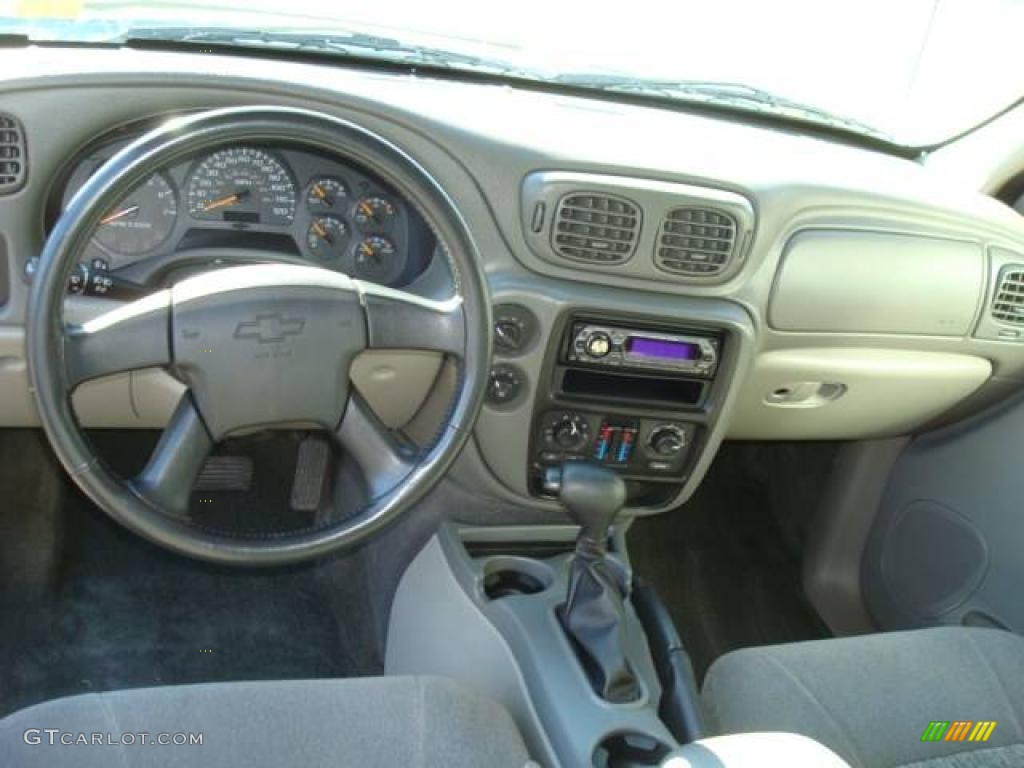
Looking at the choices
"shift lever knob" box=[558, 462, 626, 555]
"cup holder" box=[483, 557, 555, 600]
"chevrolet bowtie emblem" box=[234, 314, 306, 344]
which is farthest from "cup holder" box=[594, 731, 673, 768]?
"chevrolet bowtie emblem" box=[234, 314, 306, 344]

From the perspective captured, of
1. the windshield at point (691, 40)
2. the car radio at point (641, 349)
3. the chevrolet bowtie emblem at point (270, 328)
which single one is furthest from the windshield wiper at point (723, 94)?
the chevrolet bowtie emblem at point (270, 328)

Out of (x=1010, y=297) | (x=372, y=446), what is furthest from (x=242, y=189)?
(x=1010, y=297)

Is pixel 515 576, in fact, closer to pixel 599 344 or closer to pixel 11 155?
pixel 599 344

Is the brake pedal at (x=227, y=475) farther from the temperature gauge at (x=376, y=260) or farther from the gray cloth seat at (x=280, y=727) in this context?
the gray cloth seat at (x=280, y=727)

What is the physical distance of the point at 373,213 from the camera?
1.63 m

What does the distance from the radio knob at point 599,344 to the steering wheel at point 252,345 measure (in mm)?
424

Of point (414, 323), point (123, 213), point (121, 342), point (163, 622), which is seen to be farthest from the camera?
point (163, 622)

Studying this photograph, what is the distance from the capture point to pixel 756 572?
276 centimetres

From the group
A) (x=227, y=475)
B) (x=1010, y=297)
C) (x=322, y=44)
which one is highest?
(x=322, y=44)

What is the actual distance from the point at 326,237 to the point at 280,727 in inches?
27.4

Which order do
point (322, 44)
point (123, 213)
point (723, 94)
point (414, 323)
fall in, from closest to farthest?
1. point (414, 323)
2. point (123, 213)
3. point (322, 44)
4. point (723, 94)

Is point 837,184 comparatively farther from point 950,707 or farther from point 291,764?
point 291,764

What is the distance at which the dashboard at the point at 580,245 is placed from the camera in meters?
1.54

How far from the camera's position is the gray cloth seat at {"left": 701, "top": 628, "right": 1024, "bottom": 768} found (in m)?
1.51
